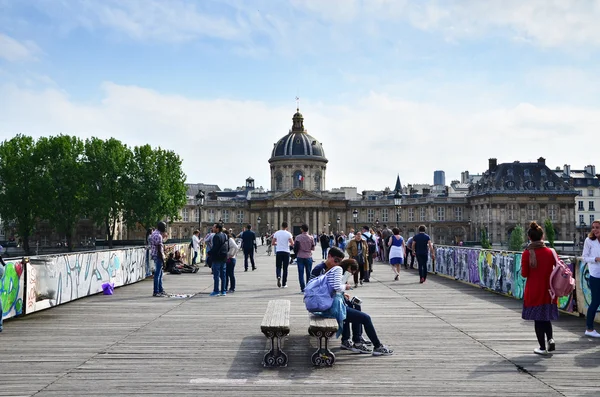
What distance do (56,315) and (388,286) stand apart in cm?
1153

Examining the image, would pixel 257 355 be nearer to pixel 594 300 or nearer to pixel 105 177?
pixel 594 300

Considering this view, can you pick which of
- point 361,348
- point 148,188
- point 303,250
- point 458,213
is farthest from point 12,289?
point 458,213

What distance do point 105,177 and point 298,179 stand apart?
55.3 m

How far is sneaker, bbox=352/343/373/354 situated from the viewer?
1055cm

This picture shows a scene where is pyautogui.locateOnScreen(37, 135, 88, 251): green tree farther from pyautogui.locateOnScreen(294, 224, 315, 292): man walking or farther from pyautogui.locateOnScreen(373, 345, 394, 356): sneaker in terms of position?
pyautogui.locateOnScreen(373, 345, 394, 356): sneaker

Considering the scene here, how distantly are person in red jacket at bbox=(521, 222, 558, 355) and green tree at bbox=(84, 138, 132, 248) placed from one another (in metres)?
61.2

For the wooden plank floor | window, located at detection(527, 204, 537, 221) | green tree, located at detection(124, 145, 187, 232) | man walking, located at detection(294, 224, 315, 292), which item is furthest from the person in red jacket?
window, located at detection(527, 204, 537, 221)

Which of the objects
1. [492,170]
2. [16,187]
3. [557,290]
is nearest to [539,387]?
[557,290]

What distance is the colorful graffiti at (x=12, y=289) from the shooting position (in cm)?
1373

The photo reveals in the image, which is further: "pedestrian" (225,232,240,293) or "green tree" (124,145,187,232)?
"green tree" (124,145,187,232)

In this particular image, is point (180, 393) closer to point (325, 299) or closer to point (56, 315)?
point (325, 299)

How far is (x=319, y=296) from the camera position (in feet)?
33.5

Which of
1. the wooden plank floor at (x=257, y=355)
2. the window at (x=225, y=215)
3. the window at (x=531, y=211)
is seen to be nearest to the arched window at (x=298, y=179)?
the window at (x=225, y=215)

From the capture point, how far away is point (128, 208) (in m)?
71.1
